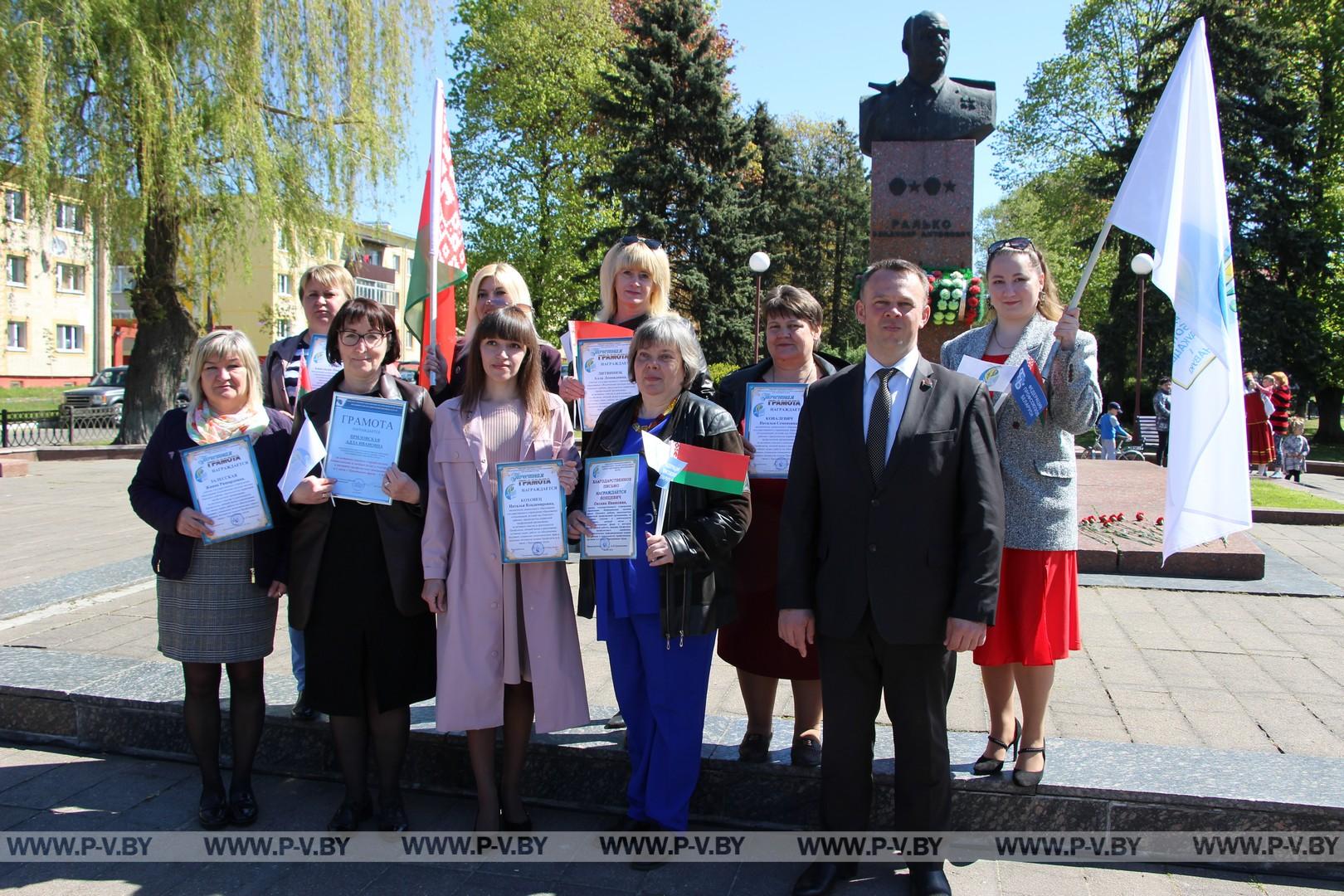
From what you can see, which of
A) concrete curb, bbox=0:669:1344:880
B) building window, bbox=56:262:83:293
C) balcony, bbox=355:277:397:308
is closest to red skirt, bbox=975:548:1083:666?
concrete curb, bbox=0:669:1344:880

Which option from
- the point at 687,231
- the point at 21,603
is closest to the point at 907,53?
the point at 21,603

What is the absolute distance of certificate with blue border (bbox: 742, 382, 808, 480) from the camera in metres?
3.63

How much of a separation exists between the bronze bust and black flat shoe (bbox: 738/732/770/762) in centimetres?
790

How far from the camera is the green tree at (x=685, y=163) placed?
25031 mm

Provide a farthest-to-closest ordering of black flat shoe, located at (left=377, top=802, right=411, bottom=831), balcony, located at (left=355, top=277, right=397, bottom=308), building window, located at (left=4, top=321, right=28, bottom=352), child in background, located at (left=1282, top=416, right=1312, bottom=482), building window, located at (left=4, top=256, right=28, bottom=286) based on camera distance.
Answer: balcony, located at (left=355, top=277, right=397, bottom=308)
building window, located at (left=4, top=256, right=28, bottom=286)
building window, located at (left=4, top=321, right=28, bottom=352)
child in background, located at (left=1282, top=416, right=1312, bottom=482)
black flat shoe, located at (left=377, top=802, right=411, bottom=831)

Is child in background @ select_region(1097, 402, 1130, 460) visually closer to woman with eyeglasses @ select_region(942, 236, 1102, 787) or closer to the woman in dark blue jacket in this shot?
woman with eyeglasses @ select_region(942, 236, 1102, 787)

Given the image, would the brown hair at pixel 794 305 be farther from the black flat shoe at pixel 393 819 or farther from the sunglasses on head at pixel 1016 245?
the black flat shoe at pixel 393 819

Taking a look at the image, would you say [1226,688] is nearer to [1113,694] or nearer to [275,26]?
[1113,694]

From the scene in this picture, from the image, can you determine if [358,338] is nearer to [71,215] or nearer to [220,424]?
[220,424]

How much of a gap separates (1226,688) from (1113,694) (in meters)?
0.63

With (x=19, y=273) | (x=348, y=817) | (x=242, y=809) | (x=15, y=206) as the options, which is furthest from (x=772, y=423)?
(x=19, y=273)

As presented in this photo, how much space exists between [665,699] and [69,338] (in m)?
49.3

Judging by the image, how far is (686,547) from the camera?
10.7 ft

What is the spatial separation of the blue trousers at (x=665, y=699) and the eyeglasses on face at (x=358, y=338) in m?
1.39
